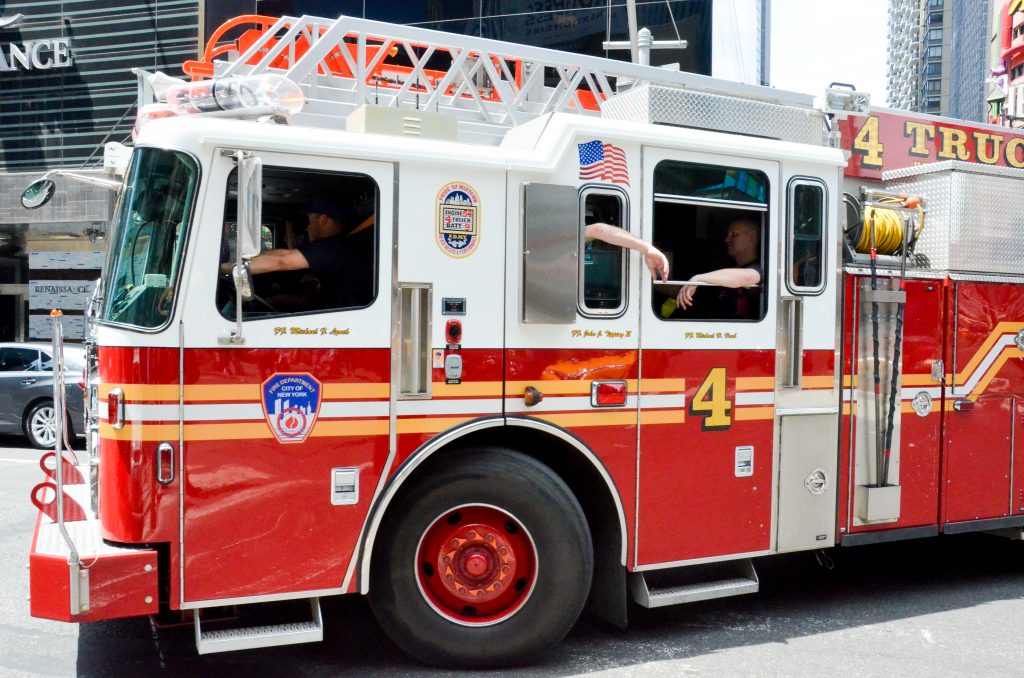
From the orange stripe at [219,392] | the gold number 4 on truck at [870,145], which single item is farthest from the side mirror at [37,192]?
the gold number 4 on truck at [870,145]

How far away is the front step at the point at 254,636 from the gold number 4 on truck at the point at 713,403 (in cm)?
234

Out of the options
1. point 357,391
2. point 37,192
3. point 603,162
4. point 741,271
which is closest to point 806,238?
point 741,271

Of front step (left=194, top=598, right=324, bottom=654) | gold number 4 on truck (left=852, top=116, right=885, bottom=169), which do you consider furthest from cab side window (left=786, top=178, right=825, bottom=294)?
front step (left=194, top=598, right=324, bottom=654)

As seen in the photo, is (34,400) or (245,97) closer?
(245,97)

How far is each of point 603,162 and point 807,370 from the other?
5.86 ft

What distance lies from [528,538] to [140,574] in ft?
6.05

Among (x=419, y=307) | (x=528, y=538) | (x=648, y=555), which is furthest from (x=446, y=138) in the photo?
(x=648, y=555)

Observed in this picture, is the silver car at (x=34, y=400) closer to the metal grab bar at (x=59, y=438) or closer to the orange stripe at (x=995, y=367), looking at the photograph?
the metal grab bar at (x=59, y=438)

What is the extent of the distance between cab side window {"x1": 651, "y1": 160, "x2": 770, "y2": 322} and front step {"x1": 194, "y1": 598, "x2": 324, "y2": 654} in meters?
2.43

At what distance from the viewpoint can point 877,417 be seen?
225 inches

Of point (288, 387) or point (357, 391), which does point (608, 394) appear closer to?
point (357, 391)

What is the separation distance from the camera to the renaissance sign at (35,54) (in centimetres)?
1948

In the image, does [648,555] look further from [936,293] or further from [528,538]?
[936,293]

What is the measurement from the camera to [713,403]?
522 cm
